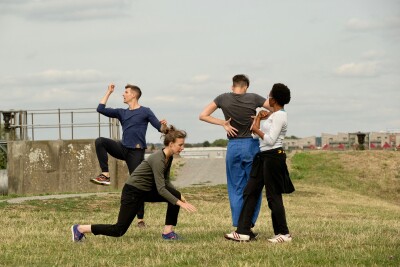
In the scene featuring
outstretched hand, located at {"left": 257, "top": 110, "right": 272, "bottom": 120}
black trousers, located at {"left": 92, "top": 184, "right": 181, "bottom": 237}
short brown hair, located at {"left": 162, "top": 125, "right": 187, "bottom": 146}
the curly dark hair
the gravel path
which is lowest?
the gravel path

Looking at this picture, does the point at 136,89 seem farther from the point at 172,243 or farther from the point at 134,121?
the point at 172,243

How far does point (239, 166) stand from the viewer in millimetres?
11445

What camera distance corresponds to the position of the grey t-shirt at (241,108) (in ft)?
37.0

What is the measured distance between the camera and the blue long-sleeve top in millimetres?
13383

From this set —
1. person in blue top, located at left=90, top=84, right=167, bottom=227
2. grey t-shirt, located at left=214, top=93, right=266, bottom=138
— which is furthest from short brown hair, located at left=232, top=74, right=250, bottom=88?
person in blue top, located at left=90, top=84, right=167, bottom=227

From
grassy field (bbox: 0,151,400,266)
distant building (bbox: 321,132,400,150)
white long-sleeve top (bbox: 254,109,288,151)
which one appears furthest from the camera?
distant building (bbox: 321,132,400,150)

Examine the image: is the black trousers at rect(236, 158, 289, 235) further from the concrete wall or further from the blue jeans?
the concrete wall

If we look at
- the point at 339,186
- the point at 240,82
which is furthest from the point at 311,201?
the point at 240,82

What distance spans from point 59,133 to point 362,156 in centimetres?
1574

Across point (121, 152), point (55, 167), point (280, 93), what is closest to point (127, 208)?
point (280, 93)

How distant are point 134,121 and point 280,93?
325cm

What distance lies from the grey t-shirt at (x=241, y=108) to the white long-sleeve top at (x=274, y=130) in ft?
1.39

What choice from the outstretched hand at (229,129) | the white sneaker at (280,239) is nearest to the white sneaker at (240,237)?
the white sneaker at (280,239)

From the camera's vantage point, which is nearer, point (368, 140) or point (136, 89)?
point (136, 89)
